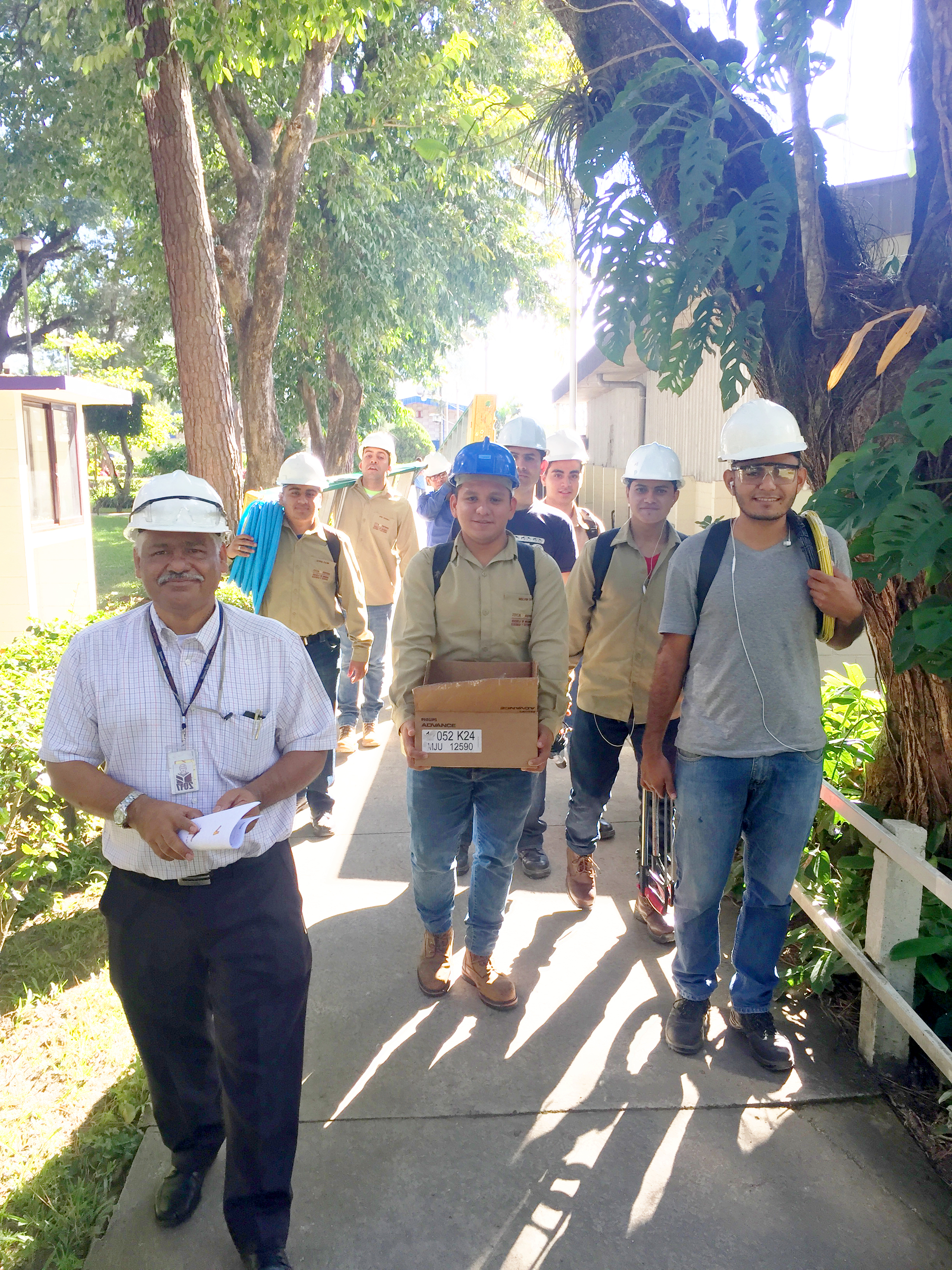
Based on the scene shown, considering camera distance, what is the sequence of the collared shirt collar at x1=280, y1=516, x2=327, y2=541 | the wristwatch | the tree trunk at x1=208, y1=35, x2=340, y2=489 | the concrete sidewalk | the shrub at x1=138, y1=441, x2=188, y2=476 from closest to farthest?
the wristwatch
the concrete sidewalk
the collared shirt collar at x1=280, y1=516, x2=327, y2=541
the tree trunk at x1=208, y1=35, x2=340, y2=489
the shrub at x1=138, y1=441, x2=188, y2=476

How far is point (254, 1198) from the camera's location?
7.77ft

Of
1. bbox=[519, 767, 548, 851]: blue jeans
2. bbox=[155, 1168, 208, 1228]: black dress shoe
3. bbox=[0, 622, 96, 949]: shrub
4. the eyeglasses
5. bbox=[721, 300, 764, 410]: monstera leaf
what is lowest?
bbox=[155, 1168, 208, 1228]: black dress shoe

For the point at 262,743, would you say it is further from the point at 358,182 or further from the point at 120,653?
the point at 358,182

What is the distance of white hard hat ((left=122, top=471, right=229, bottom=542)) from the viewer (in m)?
2.26

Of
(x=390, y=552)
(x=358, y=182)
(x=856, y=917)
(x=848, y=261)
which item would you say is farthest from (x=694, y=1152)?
(x=358, y=182)

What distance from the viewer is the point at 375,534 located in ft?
22.7

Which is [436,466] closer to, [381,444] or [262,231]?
[381,444]

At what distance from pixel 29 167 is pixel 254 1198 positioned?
51.5 feet

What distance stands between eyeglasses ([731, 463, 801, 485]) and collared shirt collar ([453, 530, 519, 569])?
2.71 ft

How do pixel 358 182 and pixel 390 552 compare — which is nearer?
pixel 390 552

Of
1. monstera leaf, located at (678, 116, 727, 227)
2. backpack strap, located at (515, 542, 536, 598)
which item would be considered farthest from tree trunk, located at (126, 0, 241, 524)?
monstera leaf, located at (678, 116, 727, 227)

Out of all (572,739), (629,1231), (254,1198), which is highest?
(572,739)

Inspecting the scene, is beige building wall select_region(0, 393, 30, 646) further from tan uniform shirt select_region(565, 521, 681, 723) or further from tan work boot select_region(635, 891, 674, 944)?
tan work boot select_region(635, 891, 674, 944)

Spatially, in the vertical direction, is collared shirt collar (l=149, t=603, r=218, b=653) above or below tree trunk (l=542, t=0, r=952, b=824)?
below
